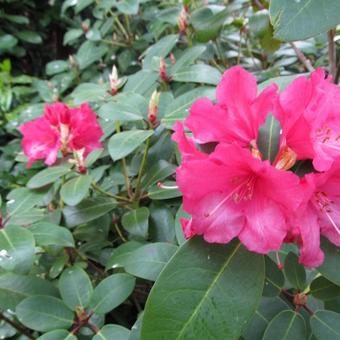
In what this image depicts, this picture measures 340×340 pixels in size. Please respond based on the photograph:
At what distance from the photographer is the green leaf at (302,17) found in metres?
0.57

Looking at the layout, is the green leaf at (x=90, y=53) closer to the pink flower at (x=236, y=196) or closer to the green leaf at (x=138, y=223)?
the green leaf at (x=138, y=223)

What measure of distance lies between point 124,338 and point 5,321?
0.39m

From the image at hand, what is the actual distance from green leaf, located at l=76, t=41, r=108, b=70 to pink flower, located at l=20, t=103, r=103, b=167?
2.68 feet

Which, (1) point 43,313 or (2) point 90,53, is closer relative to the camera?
(1) point 43,313

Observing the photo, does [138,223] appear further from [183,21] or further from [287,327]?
[183,21]

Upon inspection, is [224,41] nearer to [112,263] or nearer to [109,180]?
[109,180]

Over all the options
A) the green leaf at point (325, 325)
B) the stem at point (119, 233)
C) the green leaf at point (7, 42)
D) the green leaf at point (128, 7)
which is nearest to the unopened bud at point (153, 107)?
the stem at point (119, 233)

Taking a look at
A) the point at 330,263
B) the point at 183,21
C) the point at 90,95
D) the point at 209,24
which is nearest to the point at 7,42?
the point at 183,21

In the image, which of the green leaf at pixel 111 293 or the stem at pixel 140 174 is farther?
the stem at pixel 140 174

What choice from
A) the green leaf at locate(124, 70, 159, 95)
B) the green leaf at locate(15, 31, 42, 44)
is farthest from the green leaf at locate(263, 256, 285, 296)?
the green leaf at locate(15, 31, 42, 44)

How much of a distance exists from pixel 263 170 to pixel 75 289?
47 centimetres

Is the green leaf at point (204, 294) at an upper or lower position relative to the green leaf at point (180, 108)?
lower

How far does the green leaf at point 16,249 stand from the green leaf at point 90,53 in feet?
3.81

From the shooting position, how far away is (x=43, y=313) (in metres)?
0.78
